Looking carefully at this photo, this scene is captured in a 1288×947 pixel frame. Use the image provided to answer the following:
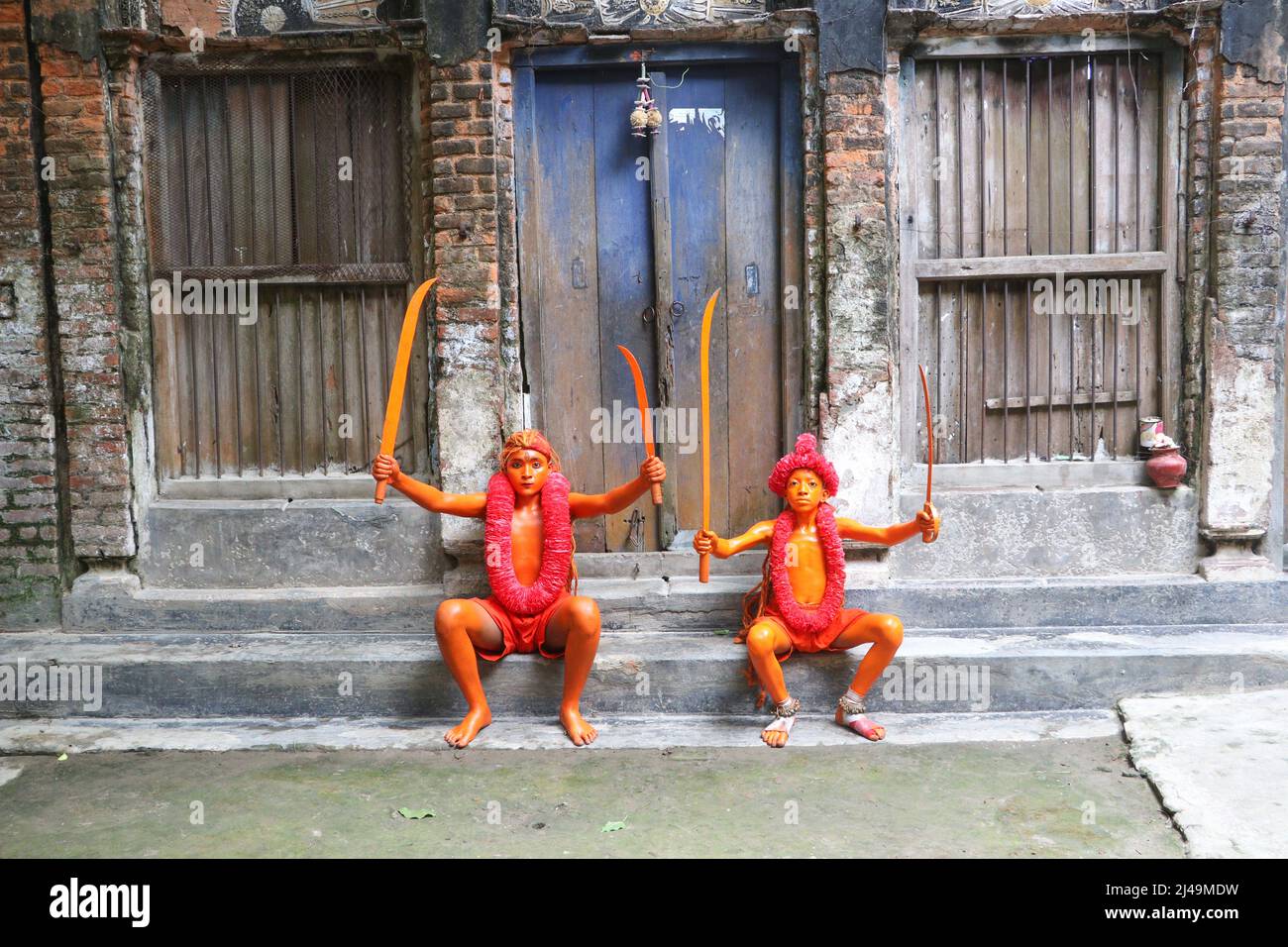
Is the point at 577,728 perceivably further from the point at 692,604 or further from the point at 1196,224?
the point at 1196,224

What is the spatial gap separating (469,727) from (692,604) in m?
1.28

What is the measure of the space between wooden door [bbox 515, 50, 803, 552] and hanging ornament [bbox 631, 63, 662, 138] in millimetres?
55

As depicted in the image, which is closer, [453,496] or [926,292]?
[453,496]

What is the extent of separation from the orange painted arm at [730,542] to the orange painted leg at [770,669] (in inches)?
13.2

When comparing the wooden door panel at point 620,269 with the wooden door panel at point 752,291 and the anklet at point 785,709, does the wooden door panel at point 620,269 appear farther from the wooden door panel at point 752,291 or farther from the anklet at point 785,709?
the anklet at point 785,709

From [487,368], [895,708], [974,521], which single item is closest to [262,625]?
[487,368]

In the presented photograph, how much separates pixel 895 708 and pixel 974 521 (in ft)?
3.57

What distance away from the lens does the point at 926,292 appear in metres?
5.51

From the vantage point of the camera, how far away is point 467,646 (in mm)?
4715

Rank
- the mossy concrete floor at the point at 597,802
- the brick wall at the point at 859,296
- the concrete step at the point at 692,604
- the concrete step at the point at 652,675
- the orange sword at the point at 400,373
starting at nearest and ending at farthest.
→ the mossy concrete floor at the point at 597,802 → the orange sword at the point at 400,373 → the concrete step at the point at 652,675 → the brick wall at the point at 859,296 → the concrete step at the point at 692,604

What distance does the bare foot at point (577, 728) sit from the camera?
4.67 meters

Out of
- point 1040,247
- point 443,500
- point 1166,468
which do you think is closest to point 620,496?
point 443,500

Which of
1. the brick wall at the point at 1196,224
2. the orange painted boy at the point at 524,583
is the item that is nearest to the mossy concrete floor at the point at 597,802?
the orange painted boy at the point at 524,583

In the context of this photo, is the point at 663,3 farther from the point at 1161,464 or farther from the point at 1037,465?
the point at 1161,464
